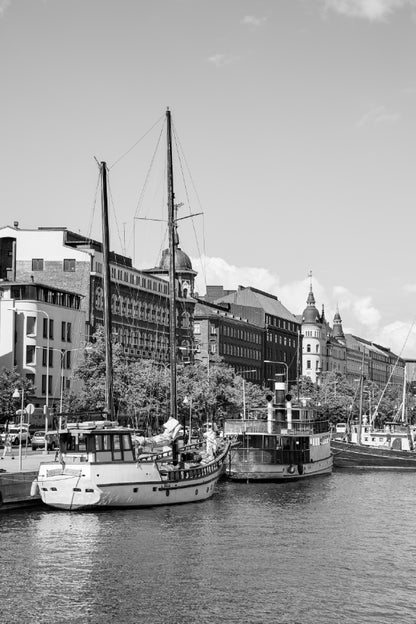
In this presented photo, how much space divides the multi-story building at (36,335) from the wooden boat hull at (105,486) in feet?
207

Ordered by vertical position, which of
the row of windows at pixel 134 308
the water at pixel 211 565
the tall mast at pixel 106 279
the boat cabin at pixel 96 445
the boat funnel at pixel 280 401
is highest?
the row of windows at pixel 134 308

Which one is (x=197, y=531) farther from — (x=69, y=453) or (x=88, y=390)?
(x=88, y=390)

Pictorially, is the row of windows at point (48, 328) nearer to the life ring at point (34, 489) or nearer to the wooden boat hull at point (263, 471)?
the wooden boat hull at point (263, 471)

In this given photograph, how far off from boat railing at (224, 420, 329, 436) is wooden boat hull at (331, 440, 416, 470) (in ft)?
46.5

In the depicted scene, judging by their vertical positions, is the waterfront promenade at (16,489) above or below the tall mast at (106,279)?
below

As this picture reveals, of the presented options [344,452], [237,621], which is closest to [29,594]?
[237,621]

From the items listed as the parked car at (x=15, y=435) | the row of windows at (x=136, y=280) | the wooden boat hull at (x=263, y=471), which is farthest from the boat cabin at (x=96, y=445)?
the row of windows at (x=136, y=280)

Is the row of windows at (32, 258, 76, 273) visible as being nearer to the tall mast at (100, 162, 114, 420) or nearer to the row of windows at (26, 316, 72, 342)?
the row of windows at (26, 316, 72, 342)

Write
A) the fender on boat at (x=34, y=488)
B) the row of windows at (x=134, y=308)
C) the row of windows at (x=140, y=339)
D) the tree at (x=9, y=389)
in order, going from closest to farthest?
the fender on boat at (x=34, y=488)
the tree at (x=9, y=389)
the row of windows at (x=134, y=308)
the row of windows at (x=140, y=339)

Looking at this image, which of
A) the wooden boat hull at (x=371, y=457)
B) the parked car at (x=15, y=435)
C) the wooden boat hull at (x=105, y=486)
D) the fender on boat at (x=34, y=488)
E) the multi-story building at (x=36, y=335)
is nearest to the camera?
the wooden boat hull at (x=105, y=486)

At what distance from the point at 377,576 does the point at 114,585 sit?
9.98 m

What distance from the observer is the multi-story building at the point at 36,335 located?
125 metres

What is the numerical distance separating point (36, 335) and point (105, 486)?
239 feet

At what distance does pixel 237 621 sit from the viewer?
107 feet
